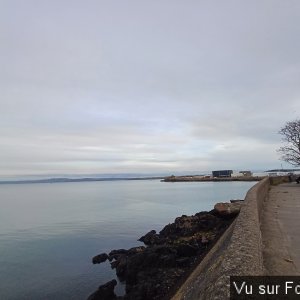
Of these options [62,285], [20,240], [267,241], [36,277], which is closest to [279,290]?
[267,241]

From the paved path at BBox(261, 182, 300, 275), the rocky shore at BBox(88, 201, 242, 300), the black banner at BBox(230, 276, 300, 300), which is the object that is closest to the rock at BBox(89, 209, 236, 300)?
the rocky shore at BBox(88, 201, 242, 300)

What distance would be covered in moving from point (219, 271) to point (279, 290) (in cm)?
134

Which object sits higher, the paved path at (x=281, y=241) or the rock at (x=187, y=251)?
the paved path at (x=281, y=241)

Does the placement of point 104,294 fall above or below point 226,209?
below

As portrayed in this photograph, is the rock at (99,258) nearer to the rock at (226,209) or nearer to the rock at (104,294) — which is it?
the rock at (104,294)

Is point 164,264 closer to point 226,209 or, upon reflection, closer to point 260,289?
point 226,209

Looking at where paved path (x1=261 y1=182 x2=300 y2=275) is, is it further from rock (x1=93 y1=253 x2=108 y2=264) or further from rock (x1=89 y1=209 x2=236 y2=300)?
rock (x1=93 y1=253 x2=108 y2=264)

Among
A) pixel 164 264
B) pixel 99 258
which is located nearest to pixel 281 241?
pixel 164 264

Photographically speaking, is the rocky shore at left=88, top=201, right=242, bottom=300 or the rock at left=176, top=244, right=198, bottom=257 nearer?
the rocky shore at left=88, top=201, right=242, bottom=300

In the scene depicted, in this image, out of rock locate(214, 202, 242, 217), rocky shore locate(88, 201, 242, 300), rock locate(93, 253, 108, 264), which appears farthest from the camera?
rock locate(93, 253, 108, 264)

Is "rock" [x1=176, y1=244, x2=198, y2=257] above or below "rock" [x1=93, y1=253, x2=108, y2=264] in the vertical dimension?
above

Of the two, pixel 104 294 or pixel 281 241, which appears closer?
pixel 281 241

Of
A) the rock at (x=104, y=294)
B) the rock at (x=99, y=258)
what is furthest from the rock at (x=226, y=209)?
the rock at (x=99, y=258)

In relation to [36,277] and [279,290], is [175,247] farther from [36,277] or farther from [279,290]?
[279,290]
